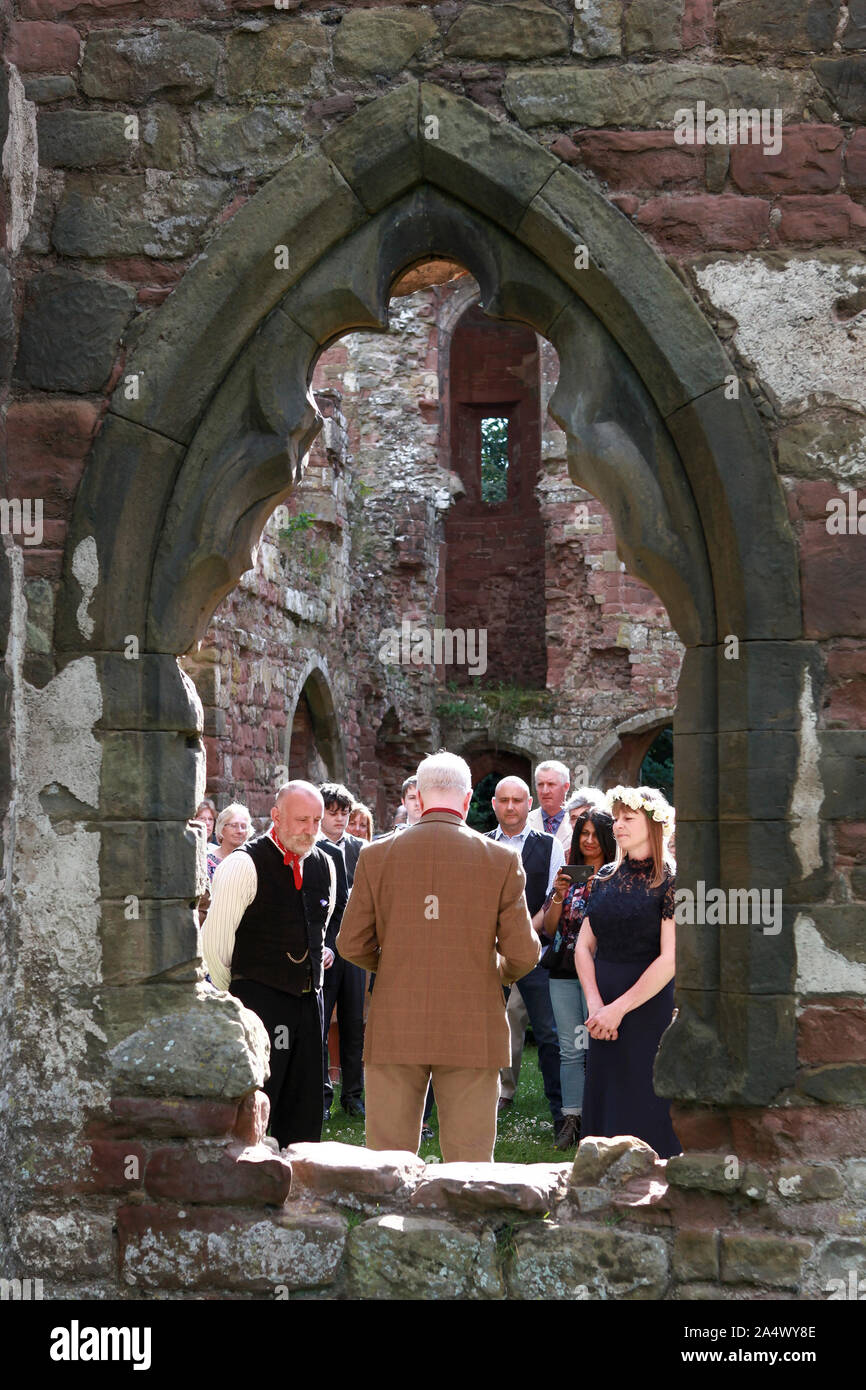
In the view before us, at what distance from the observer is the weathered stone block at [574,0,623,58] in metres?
3.57

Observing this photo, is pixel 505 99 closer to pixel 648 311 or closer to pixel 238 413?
pixel 648 311

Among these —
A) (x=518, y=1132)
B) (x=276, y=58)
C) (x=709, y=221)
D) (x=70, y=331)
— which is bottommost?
(x=518, y=1132)

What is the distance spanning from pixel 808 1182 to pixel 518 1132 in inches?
118

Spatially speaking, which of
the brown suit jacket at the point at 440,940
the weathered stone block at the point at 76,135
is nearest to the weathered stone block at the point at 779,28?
the weathered stone block at the point at 76,135

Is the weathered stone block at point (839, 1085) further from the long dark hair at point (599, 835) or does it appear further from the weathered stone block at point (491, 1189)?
the long dark hair at point (599, 835)

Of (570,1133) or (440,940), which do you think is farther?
(570,1133)

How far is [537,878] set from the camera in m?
6.35

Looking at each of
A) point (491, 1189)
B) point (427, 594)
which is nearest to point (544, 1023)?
point (491, 1189)

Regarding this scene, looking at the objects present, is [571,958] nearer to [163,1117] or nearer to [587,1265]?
[587,1265]

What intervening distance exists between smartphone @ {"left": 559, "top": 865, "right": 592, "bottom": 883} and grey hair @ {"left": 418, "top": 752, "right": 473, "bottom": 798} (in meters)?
1.36

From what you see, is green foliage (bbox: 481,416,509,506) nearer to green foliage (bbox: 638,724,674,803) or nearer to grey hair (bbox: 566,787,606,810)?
green foliage (bbox: 638,724,674,803)

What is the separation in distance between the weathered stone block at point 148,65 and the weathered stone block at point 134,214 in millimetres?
225

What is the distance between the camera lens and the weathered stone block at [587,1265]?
339 cm

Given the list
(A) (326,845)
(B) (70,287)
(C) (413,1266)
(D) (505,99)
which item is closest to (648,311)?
(D) (505,99)
